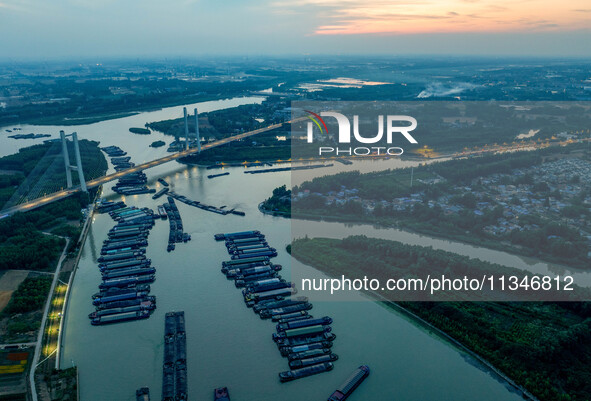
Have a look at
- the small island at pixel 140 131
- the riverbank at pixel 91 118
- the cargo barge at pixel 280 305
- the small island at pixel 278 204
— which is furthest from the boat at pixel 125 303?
the riverbank at pixel 91 118

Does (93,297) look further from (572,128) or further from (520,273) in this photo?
(572,128)

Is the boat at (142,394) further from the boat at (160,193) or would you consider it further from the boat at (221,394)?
the boat at (160,193)

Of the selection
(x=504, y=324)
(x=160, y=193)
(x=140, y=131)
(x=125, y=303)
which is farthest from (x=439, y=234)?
(x=140, y=131)

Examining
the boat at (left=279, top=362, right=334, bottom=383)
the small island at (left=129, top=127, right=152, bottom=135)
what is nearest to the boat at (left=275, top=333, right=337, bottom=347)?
the boat at (left=279, top=362, right=334, bottom=383)

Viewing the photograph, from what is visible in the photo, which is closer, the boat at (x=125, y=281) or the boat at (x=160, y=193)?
the boat at (x=125, y=281)

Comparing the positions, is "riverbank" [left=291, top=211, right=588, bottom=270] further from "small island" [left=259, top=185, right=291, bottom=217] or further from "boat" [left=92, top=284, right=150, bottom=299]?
"boat" [left=92, top=284, right=150, bottom=299]
